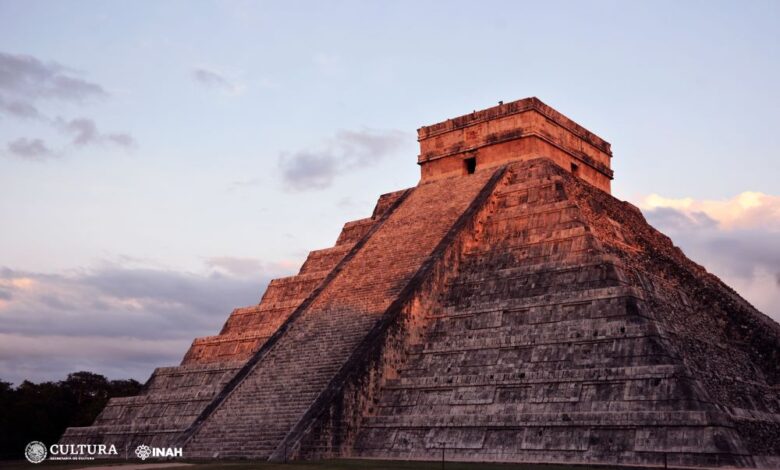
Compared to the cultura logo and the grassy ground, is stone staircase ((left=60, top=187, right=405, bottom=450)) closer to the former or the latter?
the cultura logo

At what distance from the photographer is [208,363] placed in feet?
80.4

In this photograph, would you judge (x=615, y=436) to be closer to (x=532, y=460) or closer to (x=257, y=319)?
(x=532, y=460)

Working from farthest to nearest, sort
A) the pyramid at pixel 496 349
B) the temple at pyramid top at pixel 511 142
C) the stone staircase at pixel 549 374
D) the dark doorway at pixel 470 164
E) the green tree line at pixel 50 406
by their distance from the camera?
the green tree line at pixel 50 406 → the dark doorway at pixel 470 164 → the temple at pyramid top at pixel 511 142 → the pyramid at pixel 496 349 → the stone staircase at pixel 549 374

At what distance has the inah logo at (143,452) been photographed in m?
20.4

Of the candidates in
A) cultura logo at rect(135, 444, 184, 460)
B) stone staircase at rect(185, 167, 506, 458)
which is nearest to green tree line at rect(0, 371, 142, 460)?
cultura logo at rect(135, 444, 184, 460)

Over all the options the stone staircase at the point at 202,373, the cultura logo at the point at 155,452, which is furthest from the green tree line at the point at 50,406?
the cultura logo at the point at 155,452

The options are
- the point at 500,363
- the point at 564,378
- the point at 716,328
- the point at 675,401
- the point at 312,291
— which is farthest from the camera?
the point at 312,291

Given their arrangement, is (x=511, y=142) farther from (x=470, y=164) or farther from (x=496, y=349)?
(x=496, y=349)

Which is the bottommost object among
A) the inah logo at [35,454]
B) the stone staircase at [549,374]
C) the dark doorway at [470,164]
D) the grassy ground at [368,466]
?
the grassy ground at [368,466]

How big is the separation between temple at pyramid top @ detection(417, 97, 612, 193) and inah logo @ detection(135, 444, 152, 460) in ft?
39.1

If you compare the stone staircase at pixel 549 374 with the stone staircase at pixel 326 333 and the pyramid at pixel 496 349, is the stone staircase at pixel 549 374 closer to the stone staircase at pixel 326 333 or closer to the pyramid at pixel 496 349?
the pyramid at pixel 496 349

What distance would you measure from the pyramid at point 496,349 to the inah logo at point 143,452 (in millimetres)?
378

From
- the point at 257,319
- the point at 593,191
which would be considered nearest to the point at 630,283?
the point at 593,191

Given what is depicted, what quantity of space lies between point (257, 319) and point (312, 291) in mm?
2368
